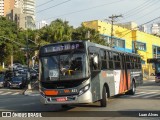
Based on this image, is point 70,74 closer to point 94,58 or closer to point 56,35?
point 94,58

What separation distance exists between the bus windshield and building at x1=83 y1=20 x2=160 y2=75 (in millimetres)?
49135

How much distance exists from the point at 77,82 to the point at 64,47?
5.23 ft

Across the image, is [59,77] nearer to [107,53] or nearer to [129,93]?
[107,53]

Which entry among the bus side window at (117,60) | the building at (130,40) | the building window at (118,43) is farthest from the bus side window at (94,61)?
the building window at (118,43)

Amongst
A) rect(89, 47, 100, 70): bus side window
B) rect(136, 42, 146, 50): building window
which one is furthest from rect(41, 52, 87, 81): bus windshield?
rect(136, 42, 146, 50): building window

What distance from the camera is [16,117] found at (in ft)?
44.1

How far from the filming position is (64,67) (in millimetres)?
14531

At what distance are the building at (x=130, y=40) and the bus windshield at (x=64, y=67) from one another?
4913cm

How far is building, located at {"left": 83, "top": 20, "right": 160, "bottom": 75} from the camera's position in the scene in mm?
66125

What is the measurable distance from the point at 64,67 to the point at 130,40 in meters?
66.0

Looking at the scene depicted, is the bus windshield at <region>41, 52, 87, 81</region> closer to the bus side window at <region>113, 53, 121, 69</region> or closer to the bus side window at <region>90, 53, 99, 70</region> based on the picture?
the bus side window at <region>90, 53, 99, 70</region>

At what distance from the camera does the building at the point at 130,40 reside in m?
66.1

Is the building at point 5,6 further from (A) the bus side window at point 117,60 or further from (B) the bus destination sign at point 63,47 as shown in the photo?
(B) the bus destination sign at point 63,47

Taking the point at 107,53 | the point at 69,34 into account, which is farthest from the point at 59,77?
the point at 69,34
